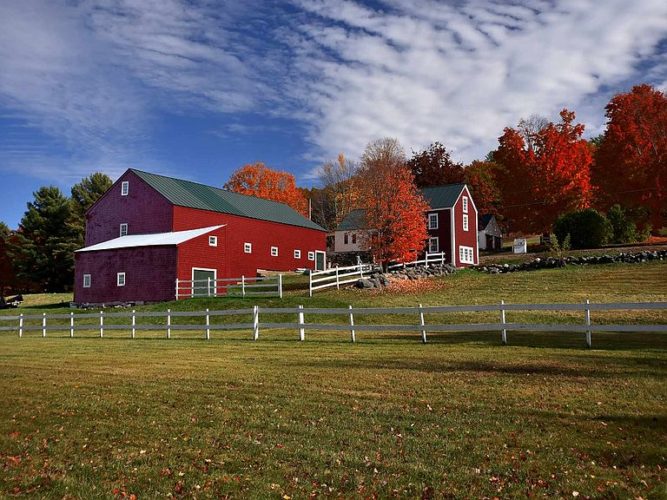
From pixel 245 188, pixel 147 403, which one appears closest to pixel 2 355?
pixel 147 403

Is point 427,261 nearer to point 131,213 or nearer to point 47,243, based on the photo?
point 131,213

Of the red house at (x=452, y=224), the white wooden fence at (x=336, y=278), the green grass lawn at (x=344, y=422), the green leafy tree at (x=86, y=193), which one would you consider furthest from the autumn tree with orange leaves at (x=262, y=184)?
the green grass lawn at (x=344, y=422)

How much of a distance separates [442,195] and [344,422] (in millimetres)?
44839

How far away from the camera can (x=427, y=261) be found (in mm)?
44594

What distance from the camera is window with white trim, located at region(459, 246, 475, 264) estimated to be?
50.8 meters

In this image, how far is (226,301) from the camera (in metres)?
32.3

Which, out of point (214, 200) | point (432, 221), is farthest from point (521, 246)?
point (214, 200)

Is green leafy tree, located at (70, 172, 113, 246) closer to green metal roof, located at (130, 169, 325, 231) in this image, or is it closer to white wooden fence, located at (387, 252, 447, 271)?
green metal roof, located at (130, 169, 325, 231)

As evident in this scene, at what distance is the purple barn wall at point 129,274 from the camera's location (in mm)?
38500

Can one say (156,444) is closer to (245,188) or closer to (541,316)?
(541,316)

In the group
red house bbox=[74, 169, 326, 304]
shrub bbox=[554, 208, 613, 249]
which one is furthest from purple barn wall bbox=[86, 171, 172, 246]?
shrub bbox=[554, 208, 613, 249]

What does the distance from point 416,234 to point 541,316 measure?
16.8 meters

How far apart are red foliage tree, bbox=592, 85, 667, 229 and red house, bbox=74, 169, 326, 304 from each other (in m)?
29.3

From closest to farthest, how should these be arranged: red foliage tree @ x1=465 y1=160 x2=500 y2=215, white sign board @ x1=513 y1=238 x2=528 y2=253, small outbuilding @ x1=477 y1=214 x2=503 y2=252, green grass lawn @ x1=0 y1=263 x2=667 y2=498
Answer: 1. green grass lawn @ x1=0 y1=263 x2=667 y2=498
2. white sign board @ x1=513 y1=238 x2=528 y2=253
3. small outbuilding @ x1=477 y1=214 x2=503 y2=252
4. red foliage tree @ x1=465 y1=160 x2=500 y2=215
